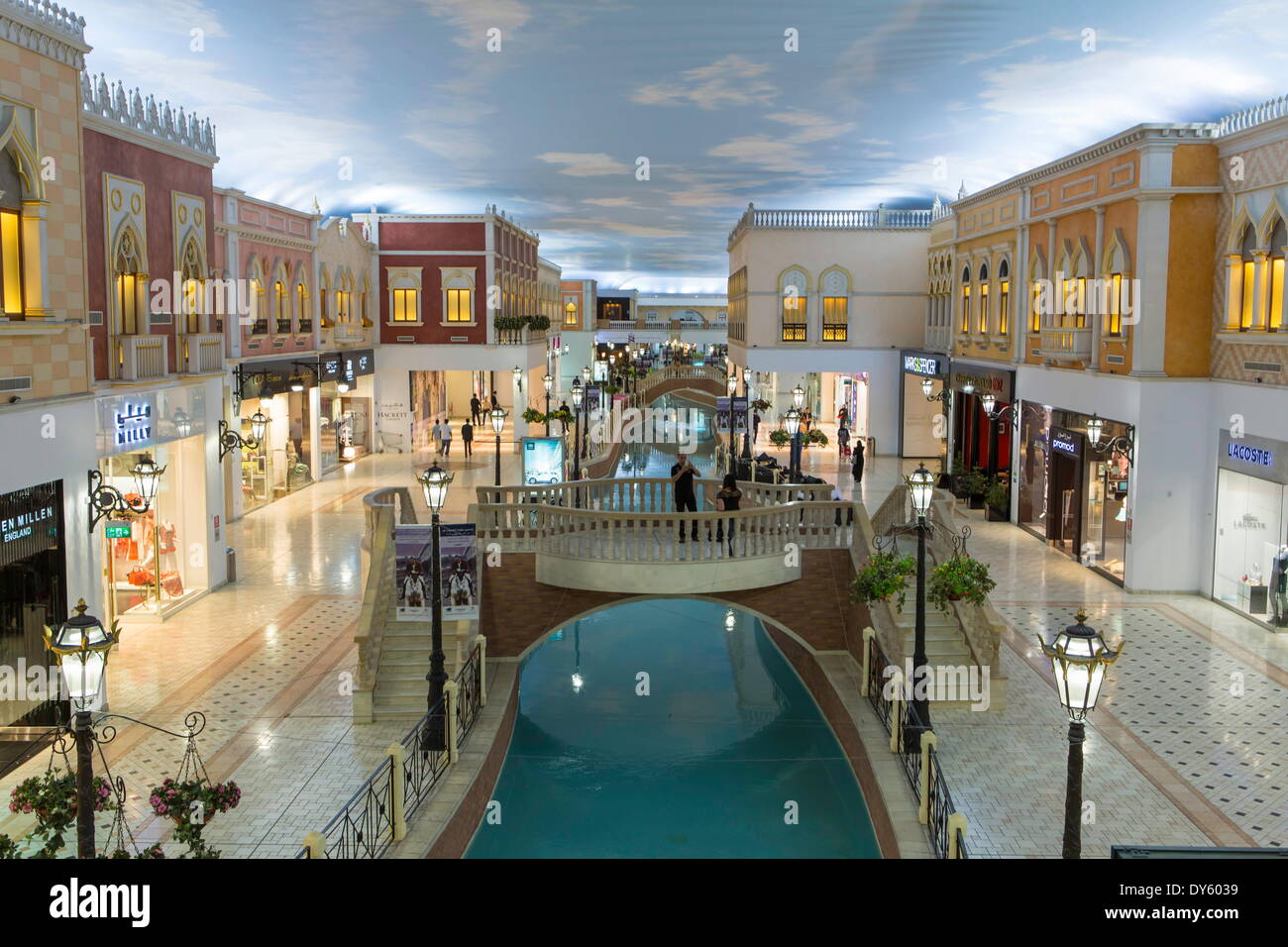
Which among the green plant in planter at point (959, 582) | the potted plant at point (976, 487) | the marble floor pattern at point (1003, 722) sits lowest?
the marble floor pattern at point (1003, 722)

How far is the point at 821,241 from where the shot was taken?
117 feet

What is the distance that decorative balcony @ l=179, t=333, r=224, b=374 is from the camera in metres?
18.0

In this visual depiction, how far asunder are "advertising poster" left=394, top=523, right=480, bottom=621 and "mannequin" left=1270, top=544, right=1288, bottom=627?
34.9 feet

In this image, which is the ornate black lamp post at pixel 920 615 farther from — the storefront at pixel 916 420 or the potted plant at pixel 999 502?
the storefront at pixel 916 420

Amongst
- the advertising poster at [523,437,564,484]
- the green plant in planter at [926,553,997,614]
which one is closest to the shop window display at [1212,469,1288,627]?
the green plant in planter at [926,553,997,614]

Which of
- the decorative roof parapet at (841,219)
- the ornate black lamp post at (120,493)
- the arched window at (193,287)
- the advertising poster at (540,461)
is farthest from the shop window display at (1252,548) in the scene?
the decorative roof parapet at (841,219)

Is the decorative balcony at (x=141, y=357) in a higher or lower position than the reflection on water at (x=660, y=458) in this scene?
higher

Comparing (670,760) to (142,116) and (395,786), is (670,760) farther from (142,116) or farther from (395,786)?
(142,116)

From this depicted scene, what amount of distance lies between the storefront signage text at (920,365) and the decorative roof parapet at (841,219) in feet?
14.0

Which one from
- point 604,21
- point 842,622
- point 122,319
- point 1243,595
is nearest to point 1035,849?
point 842,622

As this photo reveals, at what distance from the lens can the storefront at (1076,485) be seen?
18844mm
